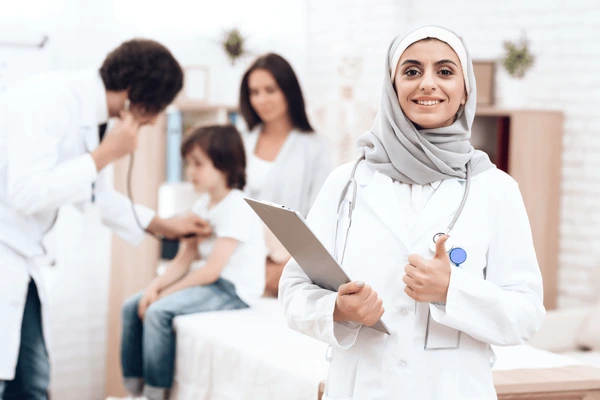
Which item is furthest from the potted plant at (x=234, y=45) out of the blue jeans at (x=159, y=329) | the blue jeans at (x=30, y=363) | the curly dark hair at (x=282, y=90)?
the blue jeans at (x=30, y=363)

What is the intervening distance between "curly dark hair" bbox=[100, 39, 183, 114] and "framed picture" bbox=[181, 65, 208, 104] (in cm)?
141

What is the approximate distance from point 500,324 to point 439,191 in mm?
292

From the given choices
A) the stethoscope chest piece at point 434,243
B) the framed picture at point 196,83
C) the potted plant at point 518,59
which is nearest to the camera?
the stethoscope chest piece at point 434,243

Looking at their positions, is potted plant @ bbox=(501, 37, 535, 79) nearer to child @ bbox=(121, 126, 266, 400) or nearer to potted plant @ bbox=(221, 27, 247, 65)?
potted plant @ bbox=(221, 27, 247, 65)

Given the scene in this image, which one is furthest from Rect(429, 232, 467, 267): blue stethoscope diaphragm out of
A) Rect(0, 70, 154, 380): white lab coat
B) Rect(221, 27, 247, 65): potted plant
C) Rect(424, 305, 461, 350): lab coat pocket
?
Rect(221, 27, 247, 65): potted plant

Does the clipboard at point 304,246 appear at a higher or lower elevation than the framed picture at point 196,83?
lower

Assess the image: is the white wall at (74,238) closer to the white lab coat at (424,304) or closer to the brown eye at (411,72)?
the white lab coat at (424,304)

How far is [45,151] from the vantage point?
247 centimetres

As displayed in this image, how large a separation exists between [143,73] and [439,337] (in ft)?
4.89

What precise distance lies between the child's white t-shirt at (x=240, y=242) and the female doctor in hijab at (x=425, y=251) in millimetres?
1448

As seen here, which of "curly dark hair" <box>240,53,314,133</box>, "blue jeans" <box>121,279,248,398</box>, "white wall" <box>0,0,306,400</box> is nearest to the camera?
"blue jeans" <box>121,279,248,398</box>

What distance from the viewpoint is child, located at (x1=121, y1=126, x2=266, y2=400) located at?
10.1 feet

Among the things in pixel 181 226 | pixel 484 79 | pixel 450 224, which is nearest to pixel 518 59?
pixel 484 79

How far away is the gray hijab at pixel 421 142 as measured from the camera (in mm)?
1641
